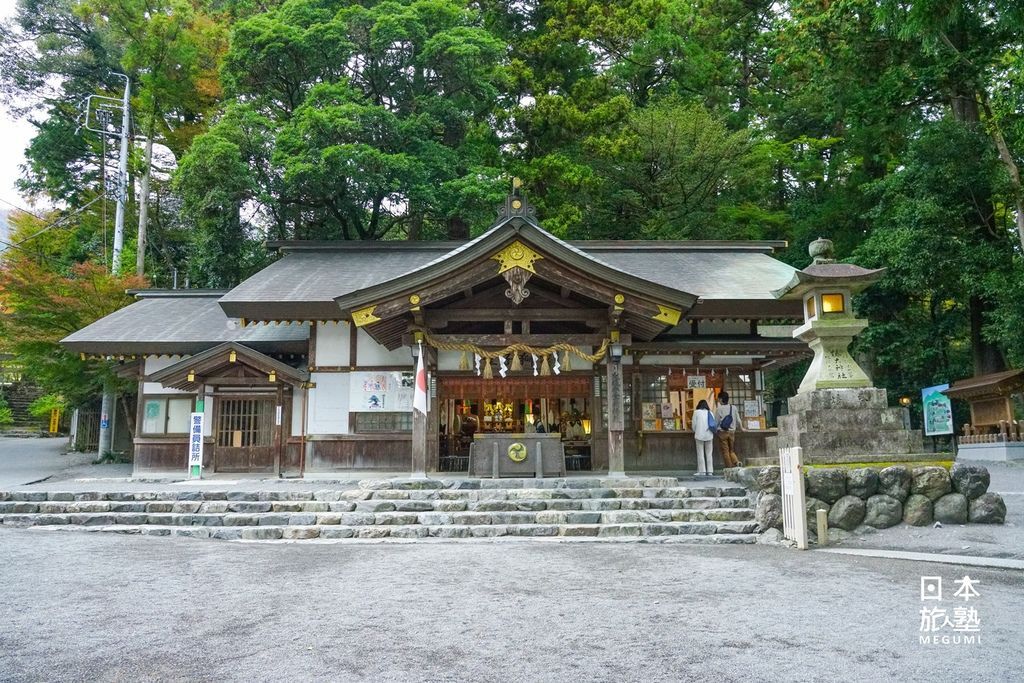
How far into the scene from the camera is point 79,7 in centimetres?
2759

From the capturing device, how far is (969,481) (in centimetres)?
825

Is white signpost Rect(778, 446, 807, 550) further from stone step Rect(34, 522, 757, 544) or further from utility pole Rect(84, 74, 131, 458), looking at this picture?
utility pole Rect(84, 74, 131, 458)

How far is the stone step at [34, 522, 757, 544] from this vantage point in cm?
896

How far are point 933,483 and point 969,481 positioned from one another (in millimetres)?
407

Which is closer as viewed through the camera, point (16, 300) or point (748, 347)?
point (748, 347)

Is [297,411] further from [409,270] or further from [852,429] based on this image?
[852,429]

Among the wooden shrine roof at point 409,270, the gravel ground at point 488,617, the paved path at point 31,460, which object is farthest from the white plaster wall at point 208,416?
the gravel ground at point 488,617

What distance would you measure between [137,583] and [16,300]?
51.7 ft

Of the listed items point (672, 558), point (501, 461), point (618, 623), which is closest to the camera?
point (618, 623)

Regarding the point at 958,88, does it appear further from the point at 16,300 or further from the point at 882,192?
the point at 16,300

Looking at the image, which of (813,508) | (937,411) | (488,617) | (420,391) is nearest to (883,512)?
(813,508)

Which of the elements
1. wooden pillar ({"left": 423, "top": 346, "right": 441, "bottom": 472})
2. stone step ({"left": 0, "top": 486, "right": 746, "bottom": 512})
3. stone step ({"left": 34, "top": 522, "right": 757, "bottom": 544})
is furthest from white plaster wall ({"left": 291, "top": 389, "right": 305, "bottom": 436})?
stone step ({"left": 34, "top": 522, "right": 757, "bottom": 544})

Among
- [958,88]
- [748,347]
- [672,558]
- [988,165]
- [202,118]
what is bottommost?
[672,558]

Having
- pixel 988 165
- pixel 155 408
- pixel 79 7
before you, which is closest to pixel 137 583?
pixel 155 408
